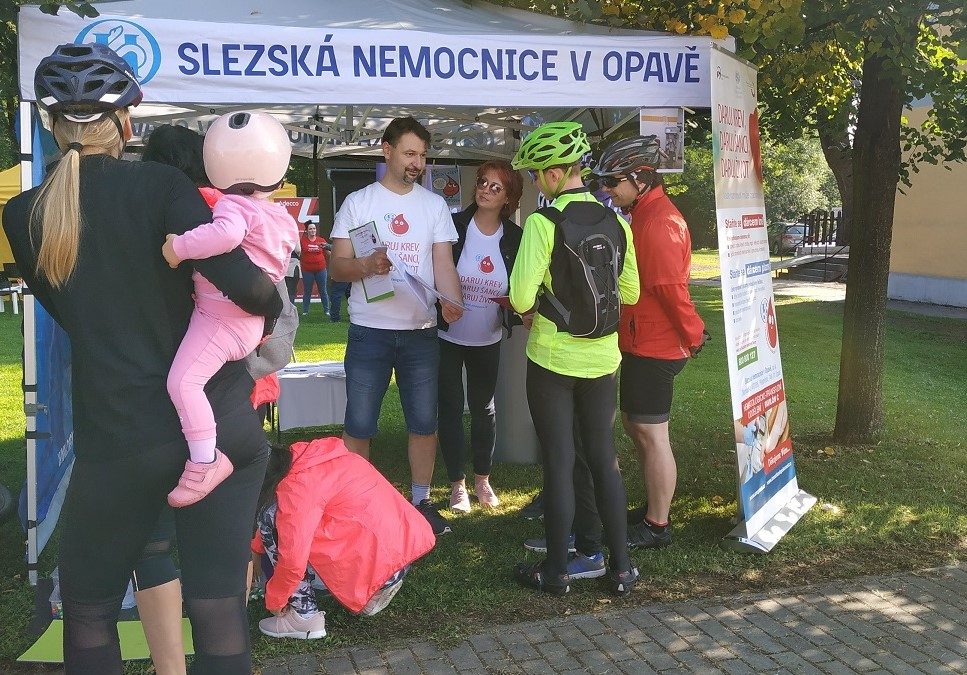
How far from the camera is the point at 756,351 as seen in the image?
4.78 metres

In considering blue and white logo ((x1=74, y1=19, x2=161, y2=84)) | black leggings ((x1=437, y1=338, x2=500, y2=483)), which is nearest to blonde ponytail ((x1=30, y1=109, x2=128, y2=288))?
blue and white logo ((x1=74, y1=19, x2=161, y2=84))

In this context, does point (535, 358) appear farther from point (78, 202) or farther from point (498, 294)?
point (78, 202)

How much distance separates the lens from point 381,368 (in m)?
4.53

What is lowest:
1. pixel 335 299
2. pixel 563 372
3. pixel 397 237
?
pixel 335 299

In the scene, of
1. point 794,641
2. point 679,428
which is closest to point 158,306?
point 794,641

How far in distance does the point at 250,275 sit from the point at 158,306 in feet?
0.69

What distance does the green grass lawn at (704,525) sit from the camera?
386 centimetres

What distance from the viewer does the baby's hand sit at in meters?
2.02

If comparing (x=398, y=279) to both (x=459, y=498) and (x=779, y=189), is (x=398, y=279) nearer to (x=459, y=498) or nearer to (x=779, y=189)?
(x=459, y=498)

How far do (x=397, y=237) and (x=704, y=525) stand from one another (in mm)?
2165

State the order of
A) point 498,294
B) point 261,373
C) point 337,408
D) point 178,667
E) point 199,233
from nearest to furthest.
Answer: point 199,233, point 178,667, point 261,373, point 498,294, point 337,408

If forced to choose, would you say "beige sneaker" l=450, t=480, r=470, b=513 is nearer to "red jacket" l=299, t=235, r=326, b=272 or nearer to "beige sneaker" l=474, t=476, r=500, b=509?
"beige sneaker" l=474, t=476, r=500, b=509

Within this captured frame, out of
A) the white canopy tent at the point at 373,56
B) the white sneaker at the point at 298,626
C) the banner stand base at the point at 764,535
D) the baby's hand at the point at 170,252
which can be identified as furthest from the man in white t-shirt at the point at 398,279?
the baby's hand at the point at 170,252

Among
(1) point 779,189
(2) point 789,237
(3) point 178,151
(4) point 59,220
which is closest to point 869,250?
(3) point 178,151
